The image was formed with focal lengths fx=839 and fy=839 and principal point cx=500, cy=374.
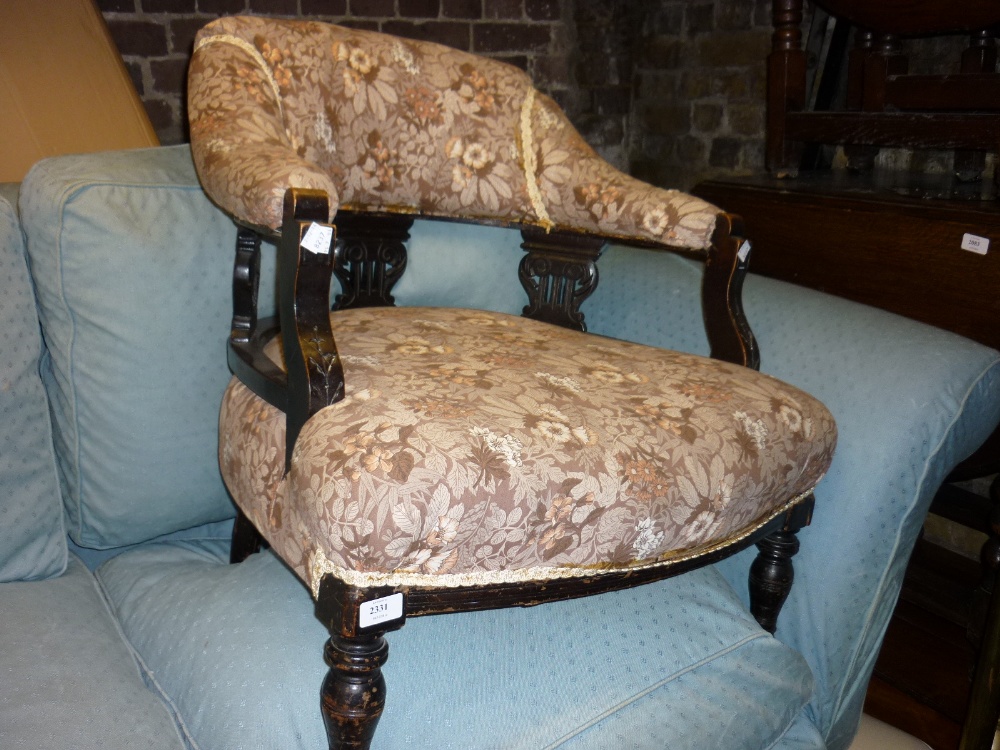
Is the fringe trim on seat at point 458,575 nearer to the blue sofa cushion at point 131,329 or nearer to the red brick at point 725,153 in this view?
the blue sofa cushion at point 131,329

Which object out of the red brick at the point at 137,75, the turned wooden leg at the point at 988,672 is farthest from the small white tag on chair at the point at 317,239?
the red brick at the point at 137,75

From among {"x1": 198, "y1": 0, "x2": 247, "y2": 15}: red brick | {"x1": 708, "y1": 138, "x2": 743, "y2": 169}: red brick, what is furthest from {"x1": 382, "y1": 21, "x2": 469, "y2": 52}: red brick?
{"x1": 708, "y1": 138, "x2": 743, "y2": 169}: red brick

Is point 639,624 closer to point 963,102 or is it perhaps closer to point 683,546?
point 683,546

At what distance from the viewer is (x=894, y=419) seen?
1.10 m

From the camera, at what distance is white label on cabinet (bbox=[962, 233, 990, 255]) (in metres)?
1.37

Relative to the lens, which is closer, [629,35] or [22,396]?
[22,396]

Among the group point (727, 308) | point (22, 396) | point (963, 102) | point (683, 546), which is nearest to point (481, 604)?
point (683, 546)

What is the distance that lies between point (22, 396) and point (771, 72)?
65.8 inches

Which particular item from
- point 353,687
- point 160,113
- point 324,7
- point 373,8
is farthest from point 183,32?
point 353,687

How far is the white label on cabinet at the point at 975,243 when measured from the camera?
4.48 ft

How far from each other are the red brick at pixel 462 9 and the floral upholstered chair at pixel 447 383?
1046 millimetres

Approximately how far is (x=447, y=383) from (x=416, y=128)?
0.57m

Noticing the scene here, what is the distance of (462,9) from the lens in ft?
7.67

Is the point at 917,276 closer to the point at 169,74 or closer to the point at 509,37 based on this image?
the point at 509,37
